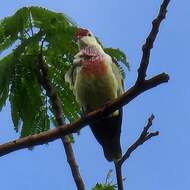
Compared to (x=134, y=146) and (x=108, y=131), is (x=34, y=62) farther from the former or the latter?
(x=134, y=146)

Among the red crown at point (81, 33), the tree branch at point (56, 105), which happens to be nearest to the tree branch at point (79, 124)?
the tree branch at point (56, 105)

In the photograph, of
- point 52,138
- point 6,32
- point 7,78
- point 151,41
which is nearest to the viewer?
point 151,41

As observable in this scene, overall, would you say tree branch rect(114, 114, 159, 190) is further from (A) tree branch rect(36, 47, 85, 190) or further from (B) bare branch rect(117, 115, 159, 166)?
(A) tree branch rect(36, 47, 85, 190)

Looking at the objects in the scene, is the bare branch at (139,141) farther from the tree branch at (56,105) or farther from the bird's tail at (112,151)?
the bird's tail at (112,151)

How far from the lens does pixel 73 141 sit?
275 inches

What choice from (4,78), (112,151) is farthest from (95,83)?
(4,78)

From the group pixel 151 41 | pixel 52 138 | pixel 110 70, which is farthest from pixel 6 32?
pixel 151 41

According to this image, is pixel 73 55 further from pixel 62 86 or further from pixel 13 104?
pixel 13 104

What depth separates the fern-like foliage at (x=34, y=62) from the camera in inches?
260

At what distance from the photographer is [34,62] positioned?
273 inches

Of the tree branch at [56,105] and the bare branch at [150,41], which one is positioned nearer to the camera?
the bare branch at [150,41]

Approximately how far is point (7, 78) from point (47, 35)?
53 cm

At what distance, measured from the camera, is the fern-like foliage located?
21.7ft

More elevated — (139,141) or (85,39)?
(85,39)
